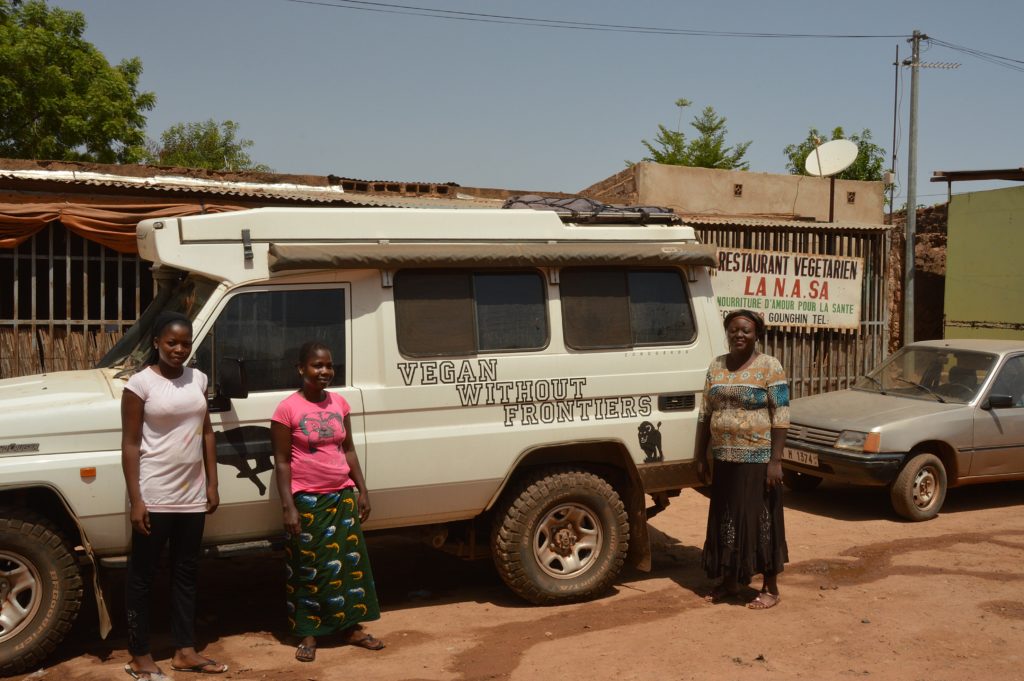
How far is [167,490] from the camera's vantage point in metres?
4.48

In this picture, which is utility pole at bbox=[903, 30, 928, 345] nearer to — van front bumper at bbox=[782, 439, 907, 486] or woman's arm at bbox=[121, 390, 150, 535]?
van front bumper at bbox=[782, 439, 907, 486]

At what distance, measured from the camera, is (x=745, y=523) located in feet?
19.0

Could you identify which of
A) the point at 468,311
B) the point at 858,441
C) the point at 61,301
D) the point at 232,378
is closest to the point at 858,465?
the point at 858,441

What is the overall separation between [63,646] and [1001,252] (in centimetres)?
1436

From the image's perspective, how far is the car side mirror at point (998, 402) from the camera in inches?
337

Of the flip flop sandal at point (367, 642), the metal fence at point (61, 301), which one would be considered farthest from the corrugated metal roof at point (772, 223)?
the flip flop sandal at point (367, 642)

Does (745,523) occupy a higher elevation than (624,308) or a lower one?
lower

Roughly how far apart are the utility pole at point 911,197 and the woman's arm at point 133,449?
12.7 m

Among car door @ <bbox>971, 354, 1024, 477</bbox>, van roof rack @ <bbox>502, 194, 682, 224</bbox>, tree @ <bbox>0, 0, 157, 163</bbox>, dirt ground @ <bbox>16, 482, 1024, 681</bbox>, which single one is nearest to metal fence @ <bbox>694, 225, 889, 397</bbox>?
car door @ <bbox>971, 354, 1024, 477</bbox>

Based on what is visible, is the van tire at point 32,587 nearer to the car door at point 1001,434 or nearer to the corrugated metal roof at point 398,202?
the corrugated metal roof at point 398,202

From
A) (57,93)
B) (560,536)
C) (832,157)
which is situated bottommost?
(560,536)

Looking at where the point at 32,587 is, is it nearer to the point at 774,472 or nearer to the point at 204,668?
the point at 204,668

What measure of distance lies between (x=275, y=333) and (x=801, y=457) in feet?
18.2

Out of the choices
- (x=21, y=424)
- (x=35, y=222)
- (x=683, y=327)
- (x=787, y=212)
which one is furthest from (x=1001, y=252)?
(x=21, y=424)
